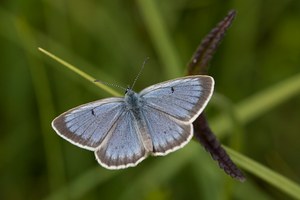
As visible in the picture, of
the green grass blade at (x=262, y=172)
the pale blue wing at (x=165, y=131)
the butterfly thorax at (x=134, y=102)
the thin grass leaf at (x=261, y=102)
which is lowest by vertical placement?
the thin grass leaf at (x=261, y=102)

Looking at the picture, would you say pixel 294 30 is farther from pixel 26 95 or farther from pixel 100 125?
pixel 100 125

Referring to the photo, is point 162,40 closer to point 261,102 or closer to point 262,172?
point 261,102

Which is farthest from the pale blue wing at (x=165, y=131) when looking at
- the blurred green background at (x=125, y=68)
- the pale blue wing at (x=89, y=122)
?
the blurred green background at (x=125, y=68)

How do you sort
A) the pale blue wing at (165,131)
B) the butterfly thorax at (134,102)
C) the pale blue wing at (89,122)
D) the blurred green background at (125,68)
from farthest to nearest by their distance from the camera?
1. the blurred green background at (125,68)
2. the butterfly thorax at (134,102)
3. the pale blue wing at (89,122)
4. the pale blue wing at (165,131)

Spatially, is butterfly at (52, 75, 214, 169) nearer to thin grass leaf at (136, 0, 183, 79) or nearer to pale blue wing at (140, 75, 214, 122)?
pale blue wing at (140, 75, 214, 122)

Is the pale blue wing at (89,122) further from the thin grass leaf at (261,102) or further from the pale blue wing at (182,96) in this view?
the thin grass leaf at (261,102)

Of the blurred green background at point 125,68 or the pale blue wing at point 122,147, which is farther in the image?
the blurred green background at point 125,68

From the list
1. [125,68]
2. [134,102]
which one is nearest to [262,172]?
[134,102]

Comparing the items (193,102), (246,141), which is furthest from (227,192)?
(246,141)
